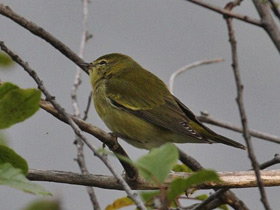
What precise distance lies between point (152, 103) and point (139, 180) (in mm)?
1812

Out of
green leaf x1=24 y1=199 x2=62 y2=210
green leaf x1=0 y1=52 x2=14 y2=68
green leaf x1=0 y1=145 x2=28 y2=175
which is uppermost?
green leaf x1=0 y1=52 x2=14 y2=68

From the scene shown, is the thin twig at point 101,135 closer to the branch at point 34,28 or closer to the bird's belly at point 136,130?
the branch at point 34,28

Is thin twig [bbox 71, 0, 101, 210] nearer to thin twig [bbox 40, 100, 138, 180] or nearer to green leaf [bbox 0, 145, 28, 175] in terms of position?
thin twig [bbox 40, 100, 138, 180]

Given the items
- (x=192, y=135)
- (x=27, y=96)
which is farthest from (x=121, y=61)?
(x=27, y=96)

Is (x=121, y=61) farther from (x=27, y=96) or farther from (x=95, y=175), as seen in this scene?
(x=27, y=96)

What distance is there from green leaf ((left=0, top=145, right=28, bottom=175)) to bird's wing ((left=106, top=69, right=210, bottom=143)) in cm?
295

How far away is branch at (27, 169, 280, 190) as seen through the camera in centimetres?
282

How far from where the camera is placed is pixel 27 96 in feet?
5.83

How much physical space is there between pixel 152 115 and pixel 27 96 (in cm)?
316

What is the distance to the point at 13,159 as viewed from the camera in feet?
5.71

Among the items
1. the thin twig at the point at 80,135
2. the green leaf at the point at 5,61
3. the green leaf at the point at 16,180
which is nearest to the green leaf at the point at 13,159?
the green leaf at the point at 16,180

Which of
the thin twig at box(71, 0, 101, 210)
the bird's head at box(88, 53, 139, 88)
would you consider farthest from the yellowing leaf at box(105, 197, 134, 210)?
the bird's head at box(88, 53, 139, 88)

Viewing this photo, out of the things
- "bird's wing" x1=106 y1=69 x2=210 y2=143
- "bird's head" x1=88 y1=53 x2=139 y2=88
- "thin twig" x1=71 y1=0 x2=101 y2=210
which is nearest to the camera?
"thin twig" x1=71 y1=0 x2=101 y2=210

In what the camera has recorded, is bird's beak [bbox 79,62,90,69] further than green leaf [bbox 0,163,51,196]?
Yes
